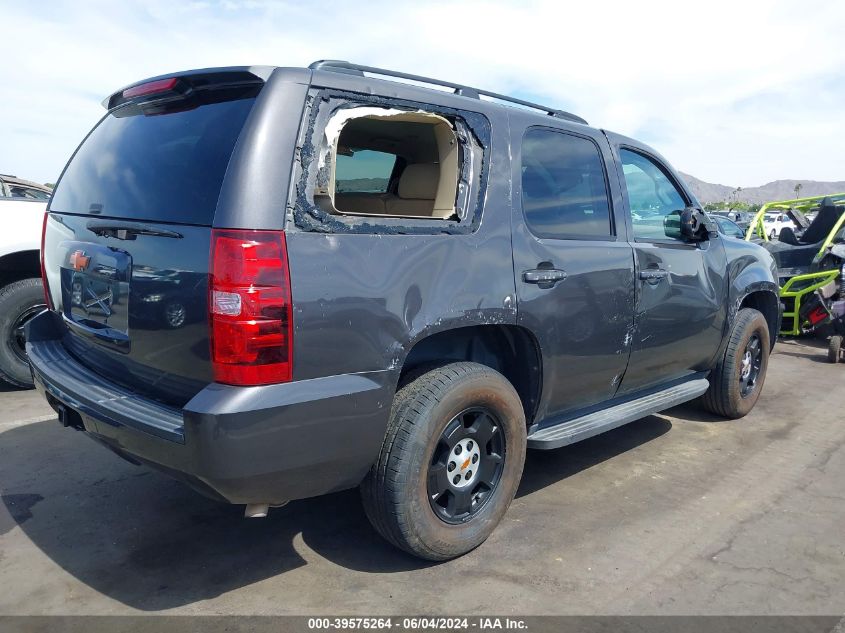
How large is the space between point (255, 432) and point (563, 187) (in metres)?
2.06

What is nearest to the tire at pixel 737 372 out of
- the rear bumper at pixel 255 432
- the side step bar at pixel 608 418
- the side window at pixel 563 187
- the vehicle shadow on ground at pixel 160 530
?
the side step bar at pixel 608 418

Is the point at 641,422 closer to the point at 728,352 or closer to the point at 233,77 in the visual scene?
the point at 728,352

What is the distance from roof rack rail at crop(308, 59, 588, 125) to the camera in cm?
261

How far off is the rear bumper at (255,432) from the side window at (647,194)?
7.00 ft

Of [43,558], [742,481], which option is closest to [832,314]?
[742,481]

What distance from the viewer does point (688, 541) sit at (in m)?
3.18

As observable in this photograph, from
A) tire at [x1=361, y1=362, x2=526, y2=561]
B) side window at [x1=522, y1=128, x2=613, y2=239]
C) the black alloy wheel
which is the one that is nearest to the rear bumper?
tire at [x1=361, y1=362, x2=526, y2=561]

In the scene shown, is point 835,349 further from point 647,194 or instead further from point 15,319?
A: point 15,319

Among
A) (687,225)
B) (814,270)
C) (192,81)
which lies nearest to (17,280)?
(192,81)

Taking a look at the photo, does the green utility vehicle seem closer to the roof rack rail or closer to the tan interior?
the roof rack rail

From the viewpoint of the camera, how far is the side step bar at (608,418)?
3258 millimetres

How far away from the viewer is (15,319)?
16.6ft

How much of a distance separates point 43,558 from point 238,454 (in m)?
1.40

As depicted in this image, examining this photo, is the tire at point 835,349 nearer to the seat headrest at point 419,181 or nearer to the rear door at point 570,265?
the rear door at point 570,265
